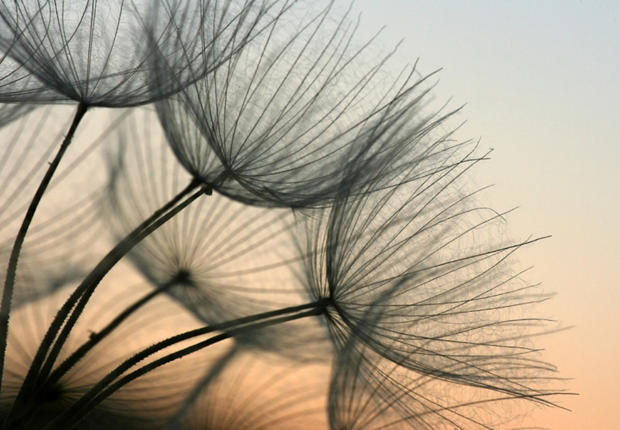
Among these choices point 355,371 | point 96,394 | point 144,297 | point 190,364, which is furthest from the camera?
point 190,364

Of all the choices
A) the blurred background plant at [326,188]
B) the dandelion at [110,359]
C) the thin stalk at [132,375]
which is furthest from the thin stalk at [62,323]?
the dandelion at [110,359]

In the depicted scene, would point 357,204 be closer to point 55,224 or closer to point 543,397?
point 543,397

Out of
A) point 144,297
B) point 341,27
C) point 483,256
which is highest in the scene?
point 341,27

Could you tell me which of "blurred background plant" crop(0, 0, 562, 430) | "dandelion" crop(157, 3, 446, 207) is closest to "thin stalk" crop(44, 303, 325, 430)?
"blurred background plant" crop(0, 0, 562, 430)

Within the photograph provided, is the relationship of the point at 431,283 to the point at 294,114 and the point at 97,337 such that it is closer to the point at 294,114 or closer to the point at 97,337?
the point at 294,114

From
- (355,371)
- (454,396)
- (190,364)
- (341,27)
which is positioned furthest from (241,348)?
(341,27)

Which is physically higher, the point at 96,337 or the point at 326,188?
the point at 326,188

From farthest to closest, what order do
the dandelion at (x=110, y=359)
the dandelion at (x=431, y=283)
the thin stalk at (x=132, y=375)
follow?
the dandelion at (x=110, y=359) → the dandelion at (x=431, y=283) → the thin stalk at (x=132, y=375)

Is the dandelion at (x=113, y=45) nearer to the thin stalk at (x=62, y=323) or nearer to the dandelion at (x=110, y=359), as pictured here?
the thin stalk at (x=62, y=323)

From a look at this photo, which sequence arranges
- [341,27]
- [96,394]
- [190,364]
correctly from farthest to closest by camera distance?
[190,364]
[341,27]
[96,394]

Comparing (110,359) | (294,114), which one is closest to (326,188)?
(294,114)

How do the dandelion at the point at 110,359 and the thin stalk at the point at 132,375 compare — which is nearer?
the thin stalk at the point at 132,375
